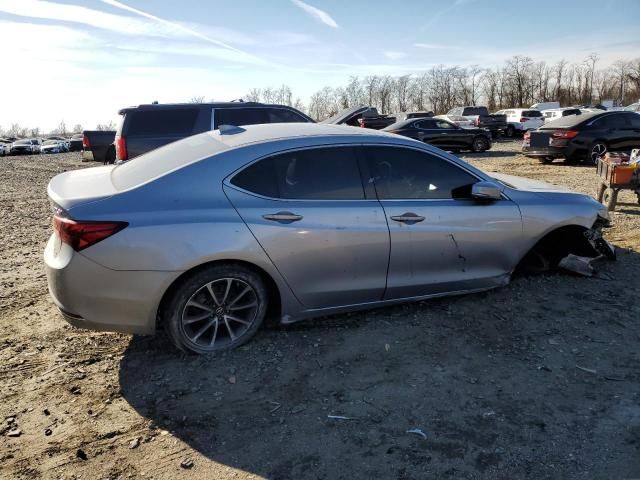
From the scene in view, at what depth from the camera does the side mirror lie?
13.5 feet

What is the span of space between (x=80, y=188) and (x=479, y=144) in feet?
62.6

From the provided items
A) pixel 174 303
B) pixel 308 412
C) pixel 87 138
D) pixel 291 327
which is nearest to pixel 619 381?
pixel 308 412

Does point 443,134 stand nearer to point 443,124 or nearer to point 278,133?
point 443,124

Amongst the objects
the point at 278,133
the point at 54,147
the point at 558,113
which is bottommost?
the point at 54,147

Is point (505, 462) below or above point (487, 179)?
below

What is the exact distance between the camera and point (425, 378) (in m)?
3.26

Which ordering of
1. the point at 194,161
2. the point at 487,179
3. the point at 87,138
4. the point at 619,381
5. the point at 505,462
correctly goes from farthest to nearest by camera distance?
the point at 87,138 → the point at 487,179 → the point at 194,161 → the point at 619,381 → the point at 505,462

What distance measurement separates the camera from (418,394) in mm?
3094

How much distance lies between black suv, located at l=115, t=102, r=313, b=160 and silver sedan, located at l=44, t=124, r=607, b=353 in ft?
14.9

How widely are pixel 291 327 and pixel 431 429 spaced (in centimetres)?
151

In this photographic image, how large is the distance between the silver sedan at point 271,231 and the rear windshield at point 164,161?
18 mm

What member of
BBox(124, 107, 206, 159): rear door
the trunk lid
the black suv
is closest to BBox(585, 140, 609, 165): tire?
the black suv

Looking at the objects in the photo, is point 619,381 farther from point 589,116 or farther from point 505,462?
point 589,116

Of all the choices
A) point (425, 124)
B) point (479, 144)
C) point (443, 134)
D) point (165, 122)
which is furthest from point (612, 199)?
point (479, 144)
